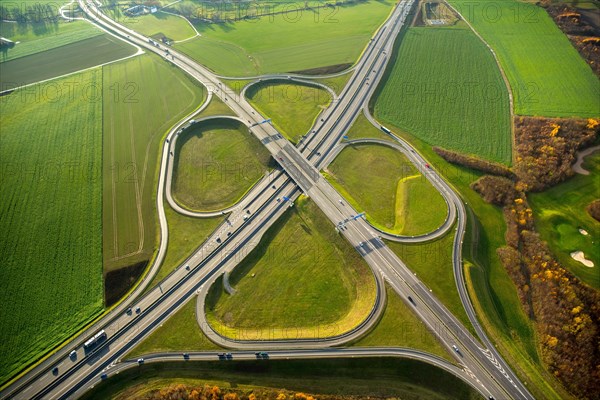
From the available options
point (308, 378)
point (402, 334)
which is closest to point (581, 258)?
point (402, 334)

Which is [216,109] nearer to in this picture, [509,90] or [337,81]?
[337,81]

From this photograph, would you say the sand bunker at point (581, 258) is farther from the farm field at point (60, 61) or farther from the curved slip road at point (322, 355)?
the farm field at point (60, 61)

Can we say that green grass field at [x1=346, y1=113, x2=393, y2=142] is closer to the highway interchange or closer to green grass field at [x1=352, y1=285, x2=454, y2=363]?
the highway interchange

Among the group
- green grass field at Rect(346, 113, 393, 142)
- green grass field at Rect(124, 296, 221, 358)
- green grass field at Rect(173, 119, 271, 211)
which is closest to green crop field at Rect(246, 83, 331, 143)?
green grass field at Rect(173, 119, 271, 211)

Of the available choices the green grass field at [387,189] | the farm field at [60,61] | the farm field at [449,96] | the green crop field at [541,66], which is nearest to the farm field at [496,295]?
the green grass field at [387,189]

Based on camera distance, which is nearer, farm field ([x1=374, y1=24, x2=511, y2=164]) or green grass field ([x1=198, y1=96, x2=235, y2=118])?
farm field ([x1=374, y1=24, x2=511, y2=164])
